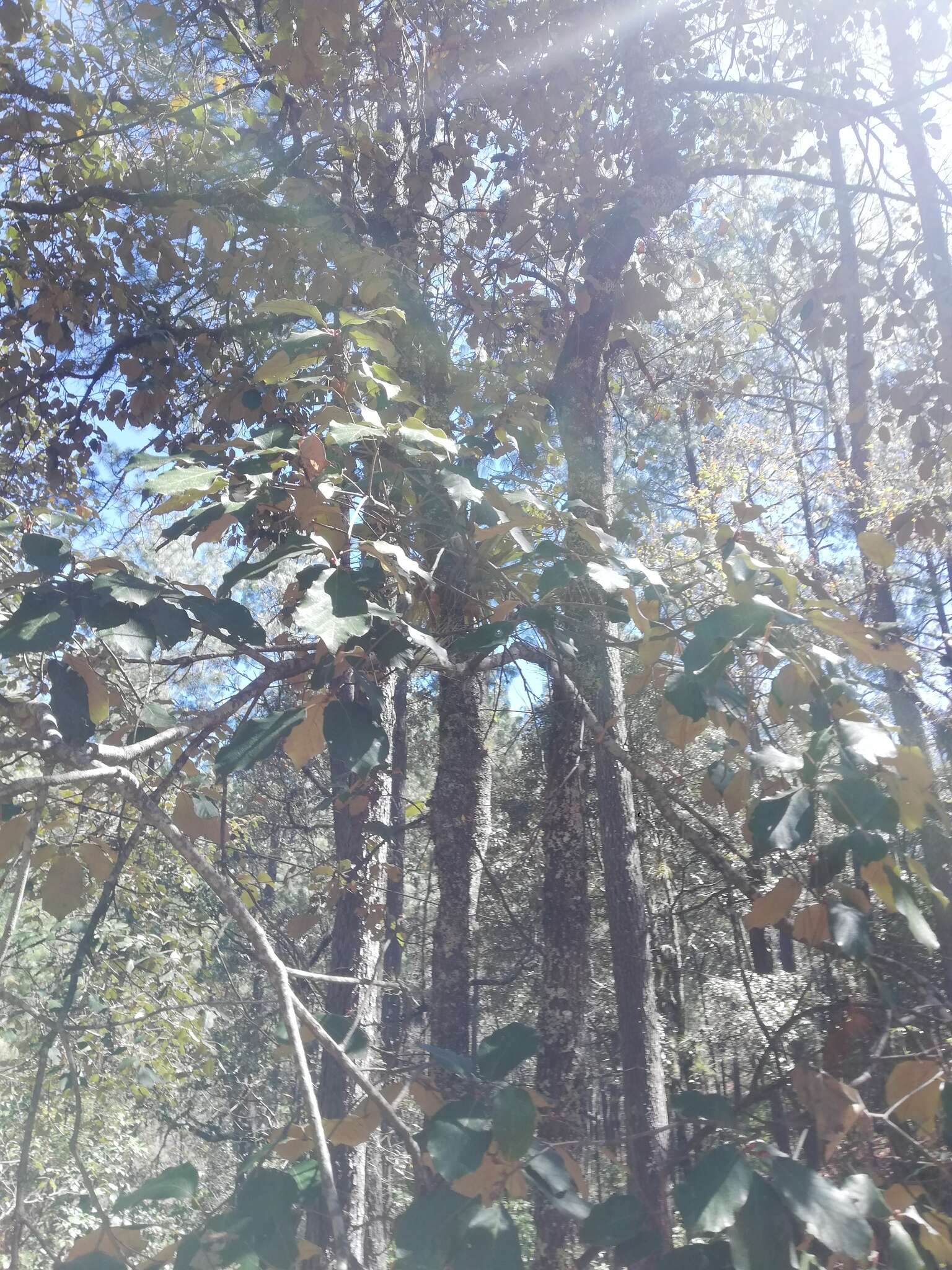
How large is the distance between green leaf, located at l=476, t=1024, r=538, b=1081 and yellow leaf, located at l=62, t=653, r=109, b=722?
2.50ft

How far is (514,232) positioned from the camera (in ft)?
12.7

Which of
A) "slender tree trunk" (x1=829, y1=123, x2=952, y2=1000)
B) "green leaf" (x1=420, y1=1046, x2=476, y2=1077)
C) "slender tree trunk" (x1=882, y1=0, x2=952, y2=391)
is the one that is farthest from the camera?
"slender tree trunk" (x1=882, y1=0, x2=952, y2=391)

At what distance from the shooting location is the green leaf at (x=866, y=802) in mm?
1114

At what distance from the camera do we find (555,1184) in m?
1.02

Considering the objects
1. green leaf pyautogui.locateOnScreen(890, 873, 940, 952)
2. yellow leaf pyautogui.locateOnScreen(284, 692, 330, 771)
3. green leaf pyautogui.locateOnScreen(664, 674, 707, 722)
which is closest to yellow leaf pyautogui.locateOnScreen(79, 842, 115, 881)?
yellow leaf pyautogui.locateOnScreen(284, 692, 330, 771)

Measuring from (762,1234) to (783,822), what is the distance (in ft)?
1.48

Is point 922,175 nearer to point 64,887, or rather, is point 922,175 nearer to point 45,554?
point 45,554

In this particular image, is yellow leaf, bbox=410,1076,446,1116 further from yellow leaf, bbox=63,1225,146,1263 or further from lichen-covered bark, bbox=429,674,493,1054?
lichen-covered bark, bbox=429,674,493,1054

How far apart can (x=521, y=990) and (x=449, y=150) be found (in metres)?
6.02

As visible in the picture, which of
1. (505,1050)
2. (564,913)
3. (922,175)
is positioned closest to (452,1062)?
(505,1050)

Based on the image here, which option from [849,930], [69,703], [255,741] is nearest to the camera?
[849,930]

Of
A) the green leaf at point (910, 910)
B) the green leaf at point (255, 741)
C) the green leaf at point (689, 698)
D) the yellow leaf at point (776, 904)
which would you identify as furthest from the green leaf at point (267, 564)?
the green leaf at point (910, 910)

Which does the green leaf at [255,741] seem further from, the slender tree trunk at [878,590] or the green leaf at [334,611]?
the slender tree trunk at [878,590]

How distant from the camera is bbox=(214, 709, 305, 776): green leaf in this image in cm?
147
